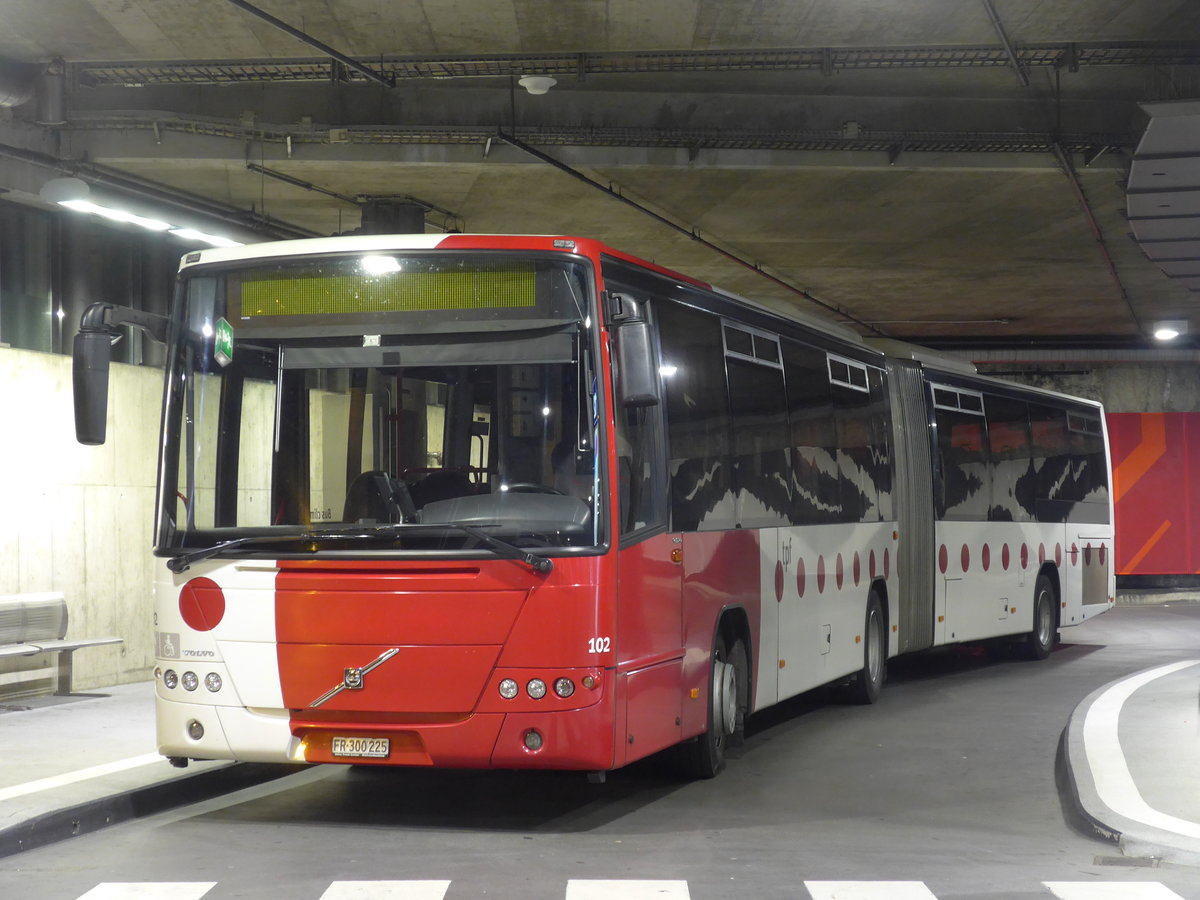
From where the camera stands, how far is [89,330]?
27.3 feet

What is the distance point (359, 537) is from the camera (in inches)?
325

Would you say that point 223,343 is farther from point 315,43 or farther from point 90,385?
point 315,43

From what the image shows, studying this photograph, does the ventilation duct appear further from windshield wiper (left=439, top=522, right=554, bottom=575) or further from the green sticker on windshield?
the green sticker on windshield

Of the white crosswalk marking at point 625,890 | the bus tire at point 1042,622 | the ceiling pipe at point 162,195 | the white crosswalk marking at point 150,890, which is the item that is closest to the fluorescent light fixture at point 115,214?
the ceiling pipe at point 162,195

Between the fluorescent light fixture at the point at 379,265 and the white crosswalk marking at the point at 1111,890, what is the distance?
15.1 ft

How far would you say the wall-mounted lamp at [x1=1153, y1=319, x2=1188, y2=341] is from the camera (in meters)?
30.1

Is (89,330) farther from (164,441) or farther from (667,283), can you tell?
(667,283)

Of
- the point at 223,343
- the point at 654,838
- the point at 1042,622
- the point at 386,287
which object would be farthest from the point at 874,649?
the point at 223,343

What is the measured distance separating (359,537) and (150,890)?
2133 millimetres

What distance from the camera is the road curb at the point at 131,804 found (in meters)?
8.00

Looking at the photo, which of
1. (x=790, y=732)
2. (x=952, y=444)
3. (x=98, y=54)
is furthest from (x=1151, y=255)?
(x=98, y=54)

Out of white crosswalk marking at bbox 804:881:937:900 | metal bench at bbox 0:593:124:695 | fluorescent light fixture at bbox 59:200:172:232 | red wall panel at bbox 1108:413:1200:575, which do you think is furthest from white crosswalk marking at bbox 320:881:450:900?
red wall panel at bbox 1108:413:1200:575

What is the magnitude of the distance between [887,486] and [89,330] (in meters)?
8.90

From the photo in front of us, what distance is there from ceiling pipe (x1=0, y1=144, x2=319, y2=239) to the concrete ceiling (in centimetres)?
5
